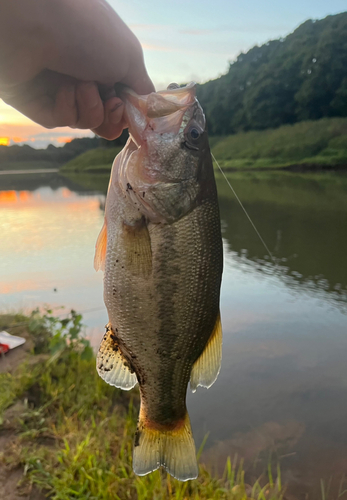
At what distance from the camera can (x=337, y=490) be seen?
12.3 feet

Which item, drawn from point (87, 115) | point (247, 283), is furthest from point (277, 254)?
point (87, 115)

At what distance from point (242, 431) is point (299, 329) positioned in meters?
2.92

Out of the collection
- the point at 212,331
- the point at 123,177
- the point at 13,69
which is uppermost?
the point at 13,69

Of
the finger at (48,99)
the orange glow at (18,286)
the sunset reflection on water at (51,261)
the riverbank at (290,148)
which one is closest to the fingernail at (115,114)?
the finger at (48,99)

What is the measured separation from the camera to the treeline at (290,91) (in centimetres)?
5803

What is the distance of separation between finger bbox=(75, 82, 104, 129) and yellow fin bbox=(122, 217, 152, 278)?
2.38ft

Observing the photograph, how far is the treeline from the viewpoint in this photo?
190 ft

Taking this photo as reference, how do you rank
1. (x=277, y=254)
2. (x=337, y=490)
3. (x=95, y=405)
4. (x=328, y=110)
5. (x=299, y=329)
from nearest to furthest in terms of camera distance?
1. (x=337, y=490)
2. (x=95, y=405)
3. (x=299, y=329)
4. (x=277, y=254)
5. (x=328, y=110)

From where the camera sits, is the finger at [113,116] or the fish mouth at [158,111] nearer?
the fish mouth at [158,111]

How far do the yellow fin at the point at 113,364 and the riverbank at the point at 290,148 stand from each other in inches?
1918

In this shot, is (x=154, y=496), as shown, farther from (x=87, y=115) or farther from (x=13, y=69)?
(x=13, y=69)

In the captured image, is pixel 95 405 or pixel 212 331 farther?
pixel 95 405

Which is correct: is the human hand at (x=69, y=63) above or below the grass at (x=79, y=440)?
above

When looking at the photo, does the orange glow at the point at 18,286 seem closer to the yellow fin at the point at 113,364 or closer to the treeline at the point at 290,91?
the yellow fin at the point at 113,364
